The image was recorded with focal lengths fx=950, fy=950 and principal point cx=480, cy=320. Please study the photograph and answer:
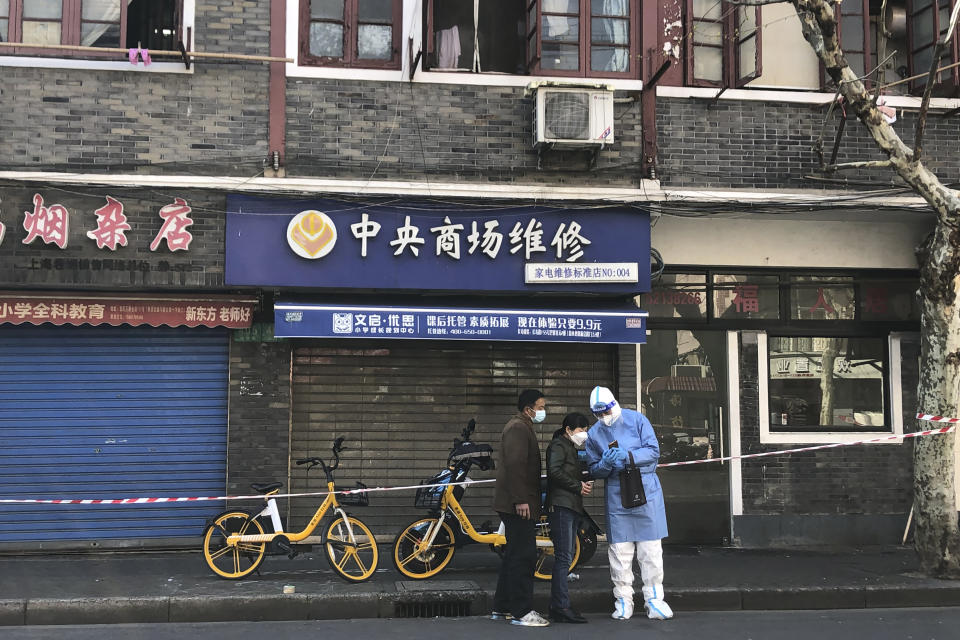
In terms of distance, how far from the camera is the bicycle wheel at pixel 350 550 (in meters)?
8.88

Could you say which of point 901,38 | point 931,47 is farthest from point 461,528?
point 901,38

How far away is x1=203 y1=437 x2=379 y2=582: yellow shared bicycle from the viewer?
29.3 ft

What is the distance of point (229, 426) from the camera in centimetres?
1065

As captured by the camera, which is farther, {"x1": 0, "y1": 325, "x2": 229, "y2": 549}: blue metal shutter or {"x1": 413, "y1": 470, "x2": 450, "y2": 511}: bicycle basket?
{"x1": 0, "y1": 325, "x2": 229, "y2": 549}: blue metal shutter

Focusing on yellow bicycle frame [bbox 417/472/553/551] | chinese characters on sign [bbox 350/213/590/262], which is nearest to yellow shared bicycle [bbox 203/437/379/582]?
yellow bicycle frame [bbox 417/472/553/551]

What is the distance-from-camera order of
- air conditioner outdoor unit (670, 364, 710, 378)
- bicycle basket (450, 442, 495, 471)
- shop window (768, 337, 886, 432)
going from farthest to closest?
shop window (768, 337, 886, 432), air conditioner outdoor unit (670, 364, 710, 378), bicycle basket (450, 442, 495, 471)

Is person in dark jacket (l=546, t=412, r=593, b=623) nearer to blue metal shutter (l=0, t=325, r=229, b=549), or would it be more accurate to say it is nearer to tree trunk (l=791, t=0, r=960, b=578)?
tree trunk (l=791, t=0, r=960, b=578)

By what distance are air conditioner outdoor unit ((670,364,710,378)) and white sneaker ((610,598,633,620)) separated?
4181 millimetres

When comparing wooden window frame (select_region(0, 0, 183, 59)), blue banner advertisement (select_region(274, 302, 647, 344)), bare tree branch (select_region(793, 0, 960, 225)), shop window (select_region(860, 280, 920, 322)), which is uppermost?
wooden window frame (select_region(0, 0, 183, 59))

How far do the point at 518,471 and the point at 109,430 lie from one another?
202 inches

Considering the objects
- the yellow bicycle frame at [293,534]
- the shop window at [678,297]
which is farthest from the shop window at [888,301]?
the yellow bicycle frame at [293,534]

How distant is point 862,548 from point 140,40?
34.1 feet

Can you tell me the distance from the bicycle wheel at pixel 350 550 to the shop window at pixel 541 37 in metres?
5.31

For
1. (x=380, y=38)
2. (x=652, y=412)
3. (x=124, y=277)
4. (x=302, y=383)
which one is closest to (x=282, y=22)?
(x=380, y=38)
